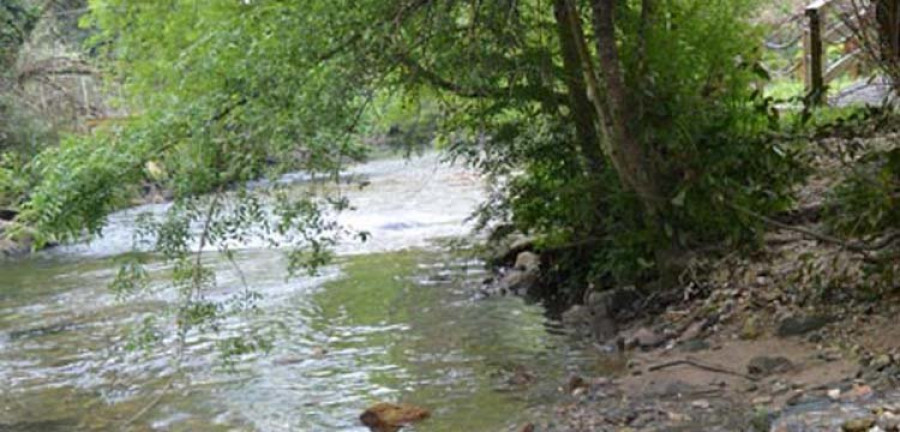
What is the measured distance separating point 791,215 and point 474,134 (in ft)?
10.2

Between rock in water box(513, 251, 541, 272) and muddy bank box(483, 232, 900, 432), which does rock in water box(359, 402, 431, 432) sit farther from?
rock in water box(513, 251, 541, 272)

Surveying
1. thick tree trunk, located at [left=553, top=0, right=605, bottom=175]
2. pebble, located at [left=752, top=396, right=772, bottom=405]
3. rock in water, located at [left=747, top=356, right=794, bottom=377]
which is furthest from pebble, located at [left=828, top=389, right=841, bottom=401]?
thick tree trunk, located at [left=553, top=0, right=605, bottom=175]

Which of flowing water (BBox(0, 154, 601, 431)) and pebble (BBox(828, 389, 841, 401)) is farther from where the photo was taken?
flowing water (BBox(0, 154, 601, 431))

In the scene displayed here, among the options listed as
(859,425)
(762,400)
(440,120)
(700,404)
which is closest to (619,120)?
(440,120)

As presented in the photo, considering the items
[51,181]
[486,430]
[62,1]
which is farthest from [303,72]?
[62,1]

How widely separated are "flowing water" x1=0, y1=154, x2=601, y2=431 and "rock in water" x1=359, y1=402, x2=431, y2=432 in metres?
0.11

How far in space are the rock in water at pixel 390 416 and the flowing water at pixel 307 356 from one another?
0.36 feet

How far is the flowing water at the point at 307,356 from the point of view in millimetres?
8273

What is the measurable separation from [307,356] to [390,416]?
9.29ft

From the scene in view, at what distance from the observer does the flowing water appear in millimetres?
8273

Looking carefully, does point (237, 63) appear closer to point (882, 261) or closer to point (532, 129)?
point (532, 129)

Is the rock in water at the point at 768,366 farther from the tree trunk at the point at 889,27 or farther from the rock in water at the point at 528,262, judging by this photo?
the rock in water at the point at 528,262

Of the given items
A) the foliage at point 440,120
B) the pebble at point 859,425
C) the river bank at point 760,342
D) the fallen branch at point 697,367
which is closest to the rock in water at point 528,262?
the foliage at point 440,120

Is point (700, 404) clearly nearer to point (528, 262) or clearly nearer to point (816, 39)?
point (528, 262)
